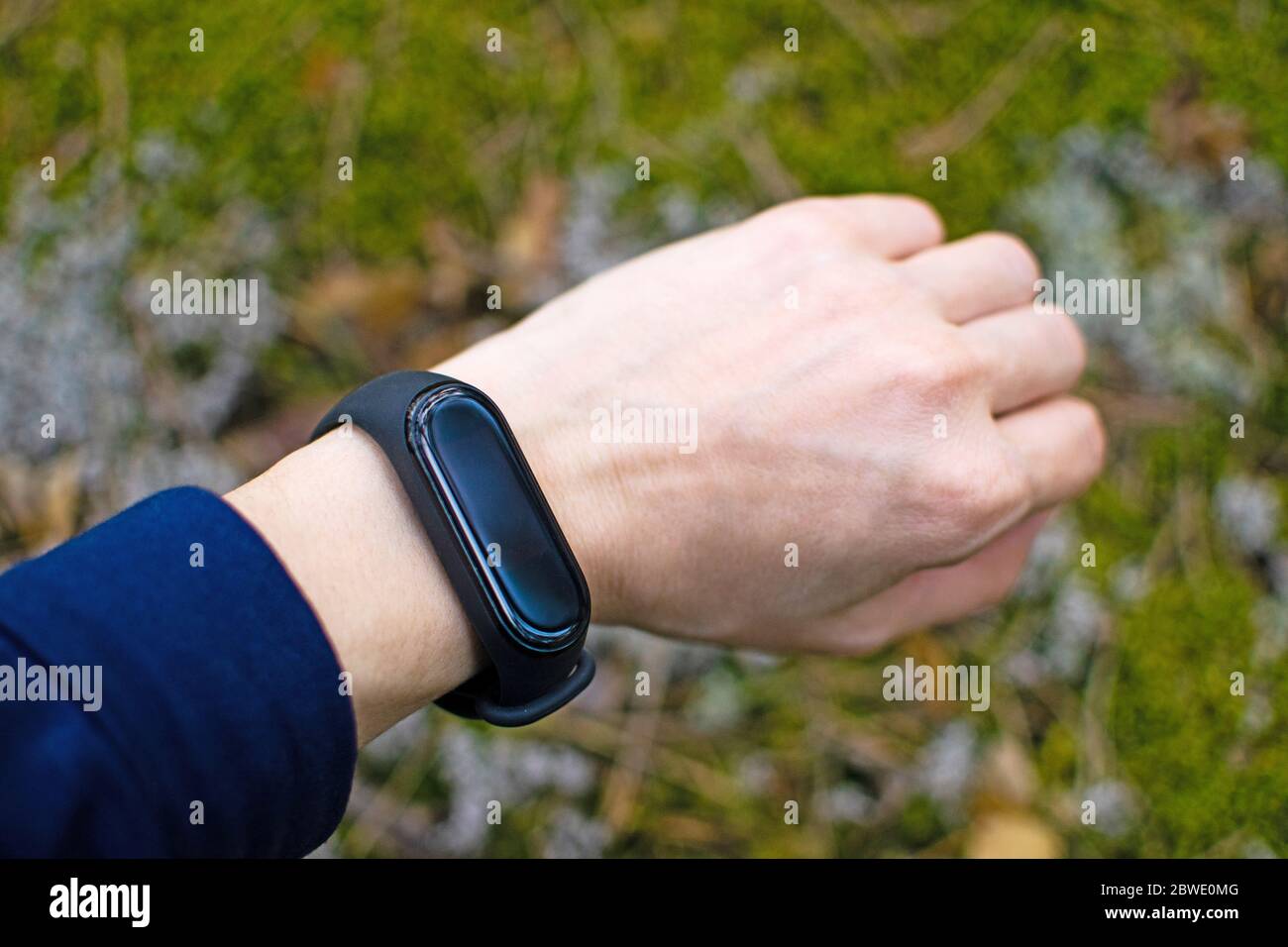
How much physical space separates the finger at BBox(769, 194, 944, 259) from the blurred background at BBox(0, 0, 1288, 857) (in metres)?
0.45

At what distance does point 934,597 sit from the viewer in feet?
5.85

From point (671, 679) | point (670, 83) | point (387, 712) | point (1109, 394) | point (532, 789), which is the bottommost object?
point (532, 789)

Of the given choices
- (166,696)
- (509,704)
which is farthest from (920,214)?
(166,696)

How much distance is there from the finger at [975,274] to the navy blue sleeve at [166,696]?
1.11m

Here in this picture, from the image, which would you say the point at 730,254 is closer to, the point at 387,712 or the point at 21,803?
the point at 387,712

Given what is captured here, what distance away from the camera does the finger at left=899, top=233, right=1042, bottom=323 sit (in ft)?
5.72

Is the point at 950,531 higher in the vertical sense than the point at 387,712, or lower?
higher

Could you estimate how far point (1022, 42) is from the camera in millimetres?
2322

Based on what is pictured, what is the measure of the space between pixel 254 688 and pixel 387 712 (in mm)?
258

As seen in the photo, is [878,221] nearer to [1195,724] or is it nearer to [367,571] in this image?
[367,571]

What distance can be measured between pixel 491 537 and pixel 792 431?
0.50m

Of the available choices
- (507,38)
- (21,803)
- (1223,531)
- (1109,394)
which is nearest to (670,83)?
(507,38)

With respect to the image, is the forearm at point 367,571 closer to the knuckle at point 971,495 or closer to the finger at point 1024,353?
the knuckle at point 971,495

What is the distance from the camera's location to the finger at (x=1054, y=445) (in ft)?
5.59
